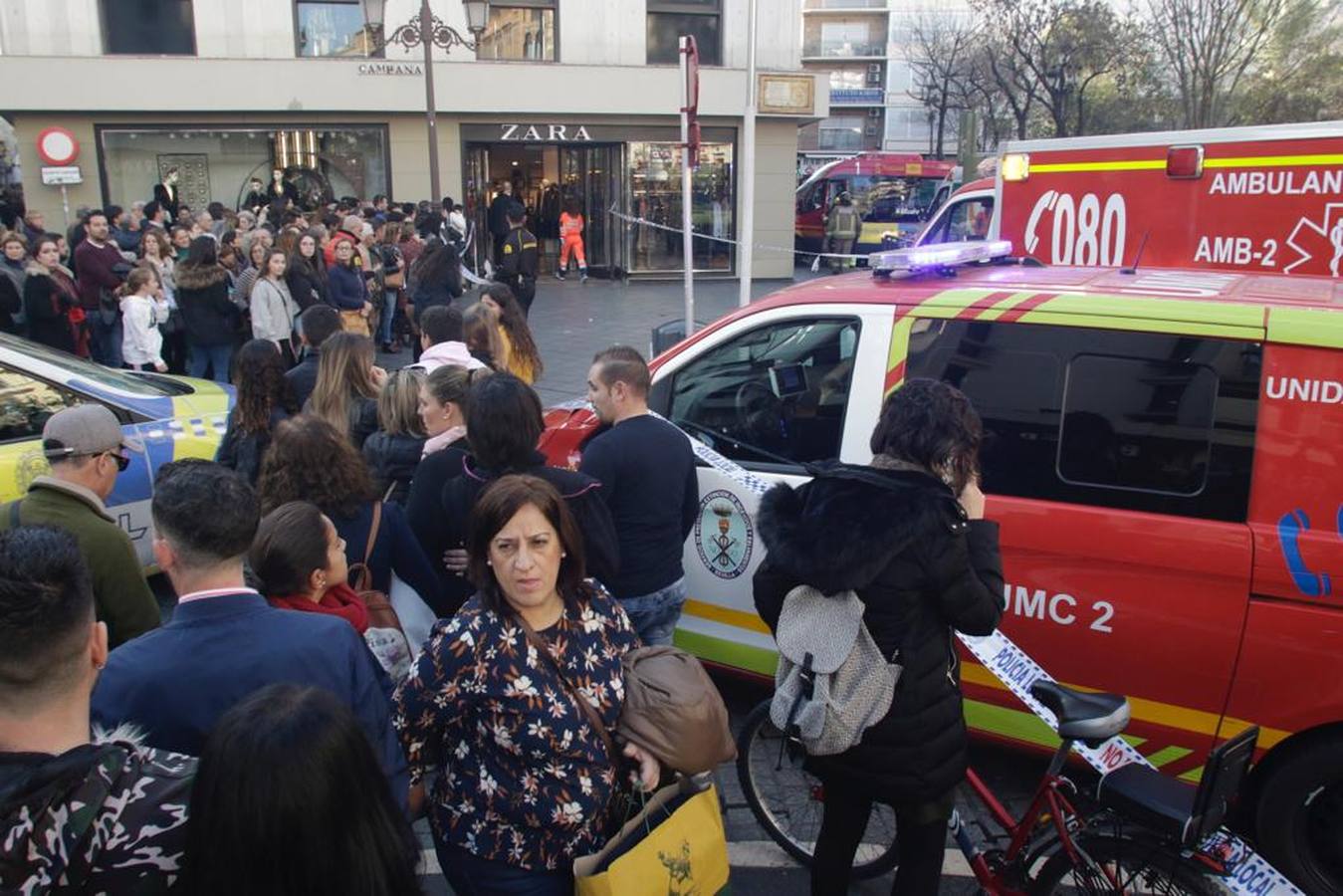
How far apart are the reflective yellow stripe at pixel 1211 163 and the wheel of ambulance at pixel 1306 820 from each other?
11.1ft

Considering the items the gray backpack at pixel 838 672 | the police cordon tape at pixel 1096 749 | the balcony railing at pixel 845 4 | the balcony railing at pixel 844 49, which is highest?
the balcony railing at pixel 845 4

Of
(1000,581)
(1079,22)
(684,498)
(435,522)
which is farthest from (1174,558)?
(1079,22)

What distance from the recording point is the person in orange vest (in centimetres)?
2117

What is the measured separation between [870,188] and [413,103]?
1221cm

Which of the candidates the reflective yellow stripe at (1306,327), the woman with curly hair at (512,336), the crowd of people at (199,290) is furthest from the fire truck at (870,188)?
the reflective yellow stripe at (1306,327)

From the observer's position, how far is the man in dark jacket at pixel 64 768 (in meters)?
1.56

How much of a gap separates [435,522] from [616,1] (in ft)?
61.0

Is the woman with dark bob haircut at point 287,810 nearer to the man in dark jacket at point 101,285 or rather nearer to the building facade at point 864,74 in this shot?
the man in dark jacket at point 101,285

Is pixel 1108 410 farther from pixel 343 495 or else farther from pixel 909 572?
pixel 343 495

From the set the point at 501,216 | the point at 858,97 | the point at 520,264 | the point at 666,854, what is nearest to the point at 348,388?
the point at 666,854

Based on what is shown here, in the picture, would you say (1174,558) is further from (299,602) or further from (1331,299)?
(299,602)

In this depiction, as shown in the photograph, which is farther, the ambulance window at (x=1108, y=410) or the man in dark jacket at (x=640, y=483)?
the man in dark jacket at (x=640, y=483)

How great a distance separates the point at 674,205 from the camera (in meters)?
21.8

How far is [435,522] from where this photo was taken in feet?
12.2
